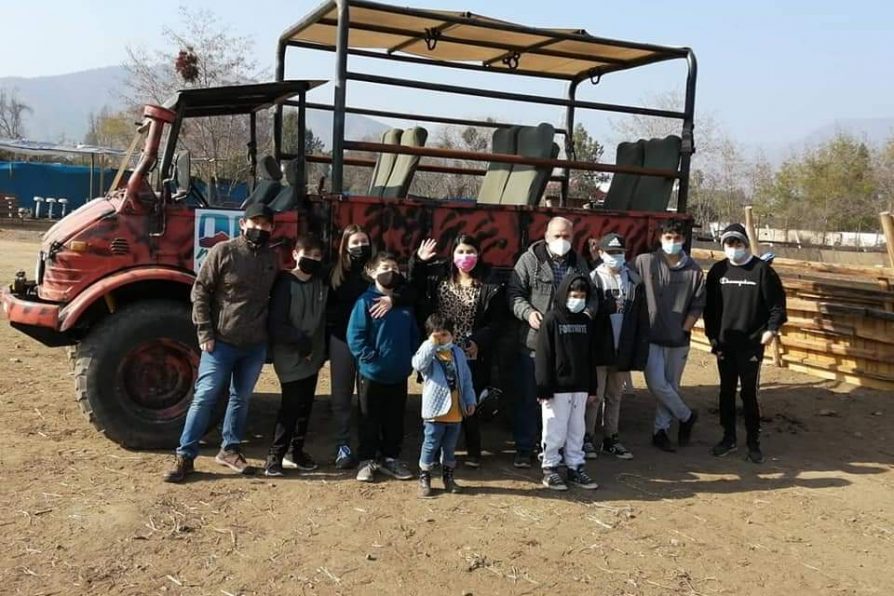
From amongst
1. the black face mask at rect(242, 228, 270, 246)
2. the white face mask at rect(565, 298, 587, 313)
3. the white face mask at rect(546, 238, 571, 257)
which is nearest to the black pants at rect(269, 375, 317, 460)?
the black face mask at rect(242, 228, 270, 246)

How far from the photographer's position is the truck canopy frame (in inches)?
242

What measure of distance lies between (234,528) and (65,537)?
87 centimetres

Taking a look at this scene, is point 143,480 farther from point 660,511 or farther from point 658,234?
point 658,234

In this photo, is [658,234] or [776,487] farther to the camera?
[658,234]

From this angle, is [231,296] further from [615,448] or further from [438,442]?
[615,448]

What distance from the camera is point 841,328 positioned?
9.30 meters

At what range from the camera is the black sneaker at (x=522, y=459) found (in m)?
5.96

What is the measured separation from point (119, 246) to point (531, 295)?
2.90m

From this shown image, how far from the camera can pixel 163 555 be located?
13.7 ft

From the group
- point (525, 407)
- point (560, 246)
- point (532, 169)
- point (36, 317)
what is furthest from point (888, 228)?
point (36, 317)

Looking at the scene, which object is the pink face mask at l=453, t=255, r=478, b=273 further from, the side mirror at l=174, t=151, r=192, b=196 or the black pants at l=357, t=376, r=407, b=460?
the side mirror at l=174, t=151, r=192, b=196

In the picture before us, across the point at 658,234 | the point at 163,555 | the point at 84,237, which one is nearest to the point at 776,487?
the point at 658,234

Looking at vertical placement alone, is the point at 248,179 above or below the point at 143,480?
above

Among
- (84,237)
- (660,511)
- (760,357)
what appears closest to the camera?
(660,511)
